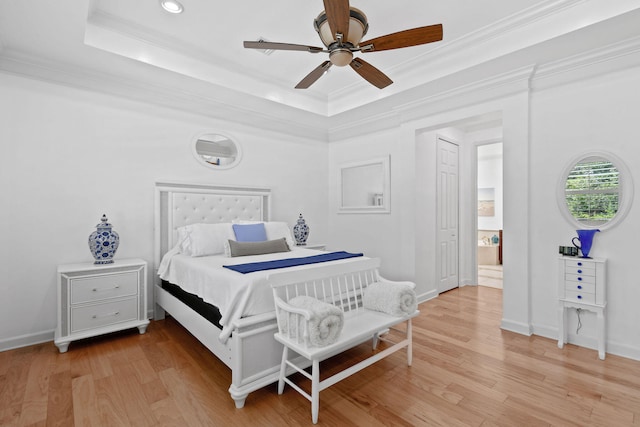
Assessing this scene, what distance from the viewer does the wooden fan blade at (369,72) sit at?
2248 millimetres

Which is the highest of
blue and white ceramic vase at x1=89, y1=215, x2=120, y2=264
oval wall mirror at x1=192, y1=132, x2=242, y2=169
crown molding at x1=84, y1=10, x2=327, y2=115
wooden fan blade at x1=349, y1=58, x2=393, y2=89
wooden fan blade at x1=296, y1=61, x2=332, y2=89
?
crown molding at x1=84, y1=10, x2=327, y2=115

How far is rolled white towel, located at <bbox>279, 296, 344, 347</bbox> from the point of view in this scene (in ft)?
5.82

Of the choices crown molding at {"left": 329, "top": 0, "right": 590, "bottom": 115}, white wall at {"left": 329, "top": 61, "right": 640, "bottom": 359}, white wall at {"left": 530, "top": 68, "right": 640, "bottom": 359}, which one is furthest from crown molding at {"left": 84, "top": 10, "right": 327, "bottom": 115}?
white wall at {"left": 530, "top": 68, "right": 640, "bottom": 359}

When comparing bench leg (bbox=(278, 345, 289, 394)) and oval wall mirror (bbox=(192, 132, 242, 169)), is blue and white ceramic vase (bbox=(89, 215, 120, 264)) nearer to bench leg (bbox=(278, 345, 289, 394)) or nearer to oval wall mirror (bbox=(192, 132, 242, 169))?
oval wall mirror (bbox=(192, 132, 242, 169))

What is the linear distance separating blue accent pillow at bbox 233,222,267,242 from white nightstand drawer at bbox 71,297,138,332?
1147mm

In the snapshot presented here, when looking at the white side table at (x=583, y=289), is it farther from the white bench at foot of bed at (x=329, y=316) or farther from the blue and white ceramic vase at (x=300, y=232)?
the blue and white ceramic vase at (x=300, y=232)

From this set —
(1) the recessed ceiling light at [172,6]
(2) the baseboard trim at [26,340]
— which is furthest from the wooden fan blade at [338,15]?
(2) the baseboard trim at [26,340]

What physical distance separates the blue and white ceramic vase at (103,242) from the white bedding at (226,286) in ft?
→ 2.00

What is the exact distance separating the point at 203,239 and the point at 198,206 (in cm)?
69

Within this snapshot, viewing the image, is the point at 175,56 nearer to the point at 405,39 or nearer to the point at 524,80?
the point at 405,39

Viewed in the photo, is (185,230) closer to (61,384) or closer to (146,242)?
(146,242)

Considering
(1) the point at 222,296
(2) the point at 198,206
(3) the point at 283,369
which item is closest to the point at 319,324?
(3) the point at 283,369

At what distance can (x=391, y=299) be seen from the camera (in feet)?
7.59

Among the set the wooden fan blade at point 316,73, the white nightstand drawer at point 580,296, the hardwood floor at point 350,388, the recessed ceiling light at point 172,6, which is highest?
the recessed ceiling light at point 172,6
